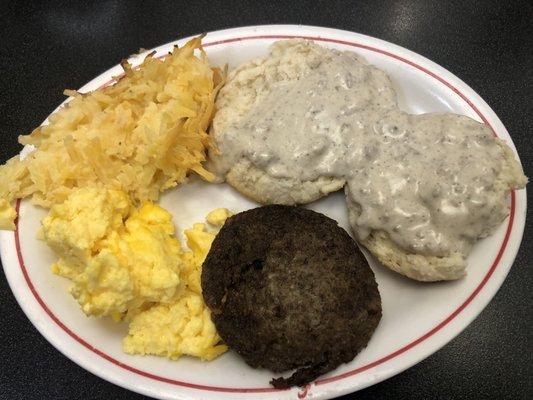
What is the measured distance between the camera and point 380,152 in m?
1.79

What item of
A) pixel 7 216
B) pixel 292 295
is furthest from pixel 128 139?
pixel 292 295

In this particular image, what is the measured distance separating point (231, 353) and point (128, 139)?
0.92 m

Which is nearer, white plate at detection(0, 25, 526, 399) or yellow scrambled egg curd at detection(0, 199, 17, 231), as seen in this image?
white plate at detection(0, 25, 526, 399)

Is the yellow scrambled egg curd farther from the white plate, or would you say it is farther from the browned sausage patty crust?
the browned sausage patty crust

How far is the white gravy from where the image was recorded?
1684 millimetres

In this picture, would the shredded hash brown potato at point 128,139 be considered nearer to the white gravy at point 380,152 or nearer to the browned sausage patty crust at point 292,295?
the white gravy at point 380,152

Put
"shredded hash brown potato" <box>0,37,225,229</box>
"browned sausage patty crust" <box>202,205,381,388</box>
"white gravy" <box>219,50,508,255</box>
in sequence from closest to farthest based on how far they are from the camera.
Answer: "browned sausage patty crust" <box>202,205,381,388</box>, "white gravy" <box>219,50,508,255</box>, "shredded hash brown potato" <box>0,37,225,229</box>

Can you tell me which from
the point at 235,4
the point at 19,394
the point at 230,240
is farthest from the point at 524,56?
the point at 19,394

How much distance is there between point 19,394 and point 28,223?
2.37 ft

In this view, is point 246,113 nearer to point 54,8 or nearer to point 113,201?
point 113,201

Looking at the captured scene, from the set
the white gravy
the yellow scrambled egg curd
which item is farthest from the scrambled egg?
the white gravy

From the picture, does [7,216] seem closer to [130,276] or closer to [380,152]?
[130,276]

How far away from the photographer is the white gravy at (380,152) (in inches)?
66.3

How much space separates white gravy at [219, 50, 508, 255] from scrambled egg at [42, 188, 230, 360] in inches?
19.5
